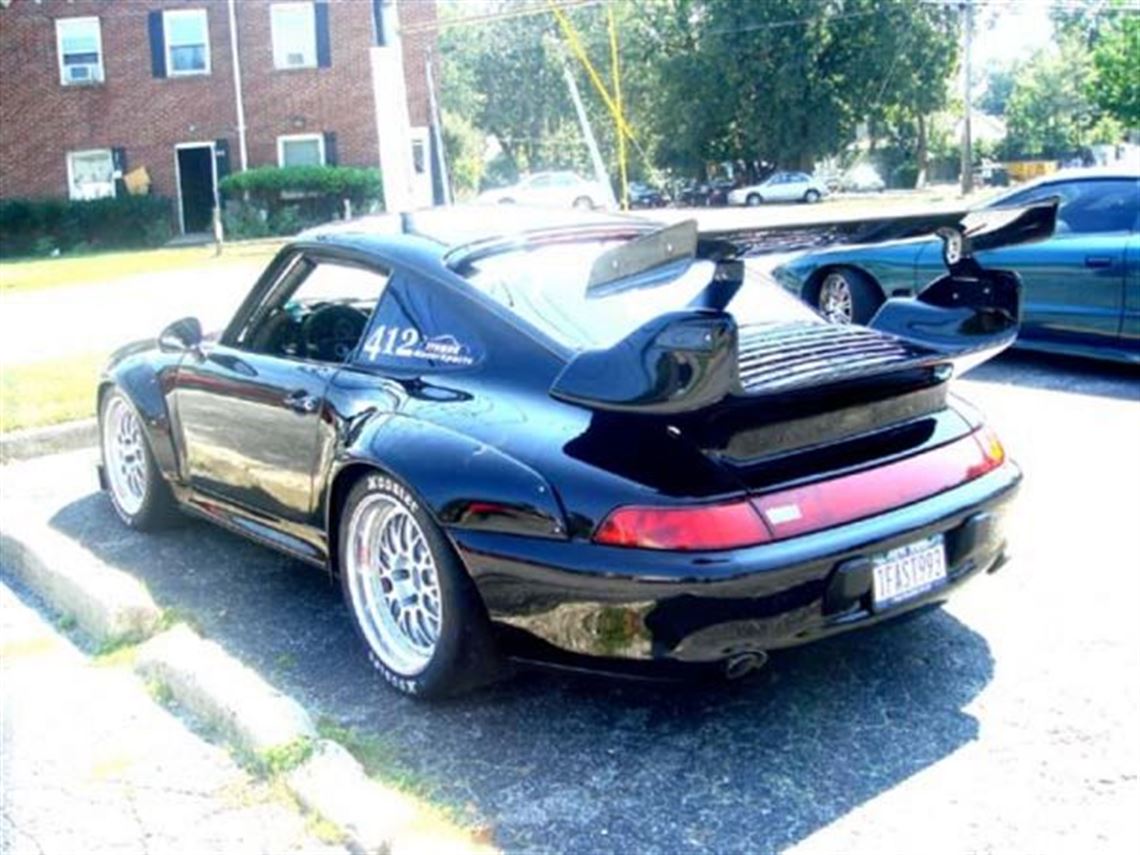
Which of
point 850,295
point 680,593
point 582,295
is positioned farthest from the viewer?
point 850,295

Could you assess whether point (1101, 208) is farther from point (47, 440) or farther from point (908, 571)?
point (47, 440)

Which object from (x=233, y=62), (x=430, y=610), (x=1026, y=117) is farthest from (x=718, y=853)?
(x=1026, y=117)

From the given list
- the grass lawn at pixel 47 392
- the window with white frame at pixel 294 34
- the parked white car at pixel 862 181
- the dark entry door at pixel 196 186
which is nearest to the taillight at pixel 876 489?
the grass lawn at pixel 47 392

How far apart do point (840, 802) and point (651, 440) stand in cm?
105

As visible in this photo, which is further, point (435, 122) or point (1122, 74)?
point (1122, 74)

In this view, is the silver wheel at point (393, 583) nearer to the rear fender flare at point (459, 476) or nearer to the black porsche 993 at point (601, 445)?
the black porsche 993 at point (601, 445)

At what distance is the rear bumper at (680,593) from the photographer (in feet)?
10.3

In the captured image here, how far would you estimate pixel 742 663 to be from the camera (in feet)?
10.7

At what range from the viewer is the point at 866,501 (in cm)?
341

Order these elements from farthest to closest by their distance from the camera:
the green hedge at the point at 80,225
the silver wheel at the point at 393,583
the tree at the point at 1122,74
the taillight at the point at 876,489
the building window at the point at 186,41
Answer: the tree at the point at 1122,74
the building window at the point at 186,41
the green hedge at the point at 80,225
the silver wheel at the point at 393,583
the taillight at the point at 876,489

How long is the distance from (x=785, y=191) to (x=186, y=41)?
25363 mm

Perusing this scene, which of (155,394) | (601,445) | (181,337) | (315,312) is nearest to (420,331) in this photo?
(315,312)

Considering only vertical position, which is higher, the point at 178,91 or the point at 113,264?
A: the point at 178,91

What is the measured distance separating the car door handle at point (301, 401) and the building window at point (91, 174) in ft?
93.2
